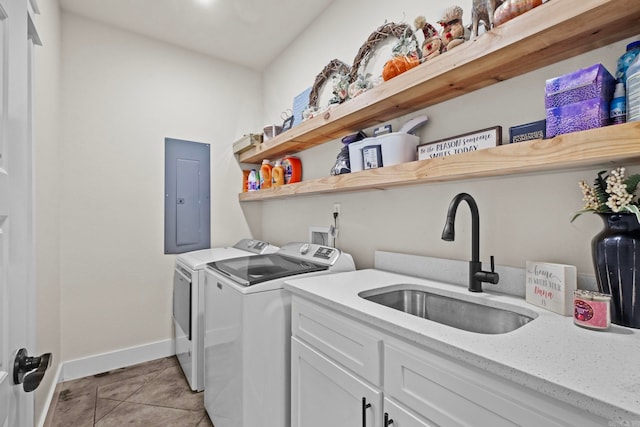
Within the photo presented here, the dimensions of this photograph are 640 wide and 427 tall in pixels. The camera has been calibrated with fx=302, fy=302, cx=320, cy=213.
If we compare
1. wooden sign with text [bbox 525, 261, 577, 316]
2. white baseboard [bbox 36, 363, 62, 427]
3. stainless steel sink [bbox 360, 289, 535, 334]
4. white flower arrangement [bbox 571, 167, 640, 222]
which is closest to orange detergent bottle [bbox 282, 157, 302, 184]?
stainless steel sink [bbox 360, 289, 535, 334]

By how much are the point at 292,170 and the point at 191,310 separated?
51.7 inches

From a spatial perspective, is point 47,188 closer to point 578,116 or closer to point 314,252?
point 314,252

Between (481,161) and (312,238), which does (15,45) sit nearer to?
(481,161)

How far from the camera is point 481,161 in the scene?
1095mm

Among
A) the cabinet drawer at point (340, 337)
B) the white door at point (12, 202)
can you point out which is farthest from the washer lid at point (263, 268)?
the white door at point (12, 202)

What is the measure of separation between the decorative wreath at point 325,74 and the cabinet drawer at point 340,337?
156cm

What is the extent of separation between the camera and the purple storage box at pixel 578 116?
0.87m

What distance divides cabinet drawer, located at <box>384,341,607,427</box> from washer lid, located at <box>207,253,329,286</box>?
0.77 metres

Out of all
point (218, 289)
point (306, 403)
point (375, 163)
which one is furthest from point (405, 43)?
point (306, 403)

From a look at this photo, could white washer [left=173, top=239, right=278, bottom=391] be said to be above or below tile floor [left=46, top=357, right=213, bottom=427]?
above

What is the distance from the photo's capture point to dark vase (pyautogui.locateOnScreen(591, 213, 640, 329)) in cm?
86

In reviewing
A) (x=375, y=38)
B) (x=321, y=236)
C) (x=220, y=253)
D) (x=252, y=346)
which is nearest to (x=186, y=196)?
(x=220, y=253)

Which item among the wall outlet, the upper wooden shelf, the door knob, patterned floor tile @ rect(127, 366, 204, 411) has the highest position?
the upper wooden shelf

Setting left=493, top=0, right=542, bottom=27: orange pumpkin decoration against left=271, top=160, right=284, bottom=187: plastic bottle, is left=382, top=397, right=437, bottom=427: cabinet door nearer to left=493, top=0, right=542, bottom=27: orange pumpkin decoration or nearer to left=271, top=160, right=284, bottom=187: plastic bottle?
left=493, top=0, right=542, bottom=27: orange pumpkin decoration
